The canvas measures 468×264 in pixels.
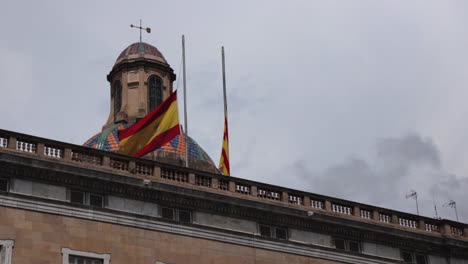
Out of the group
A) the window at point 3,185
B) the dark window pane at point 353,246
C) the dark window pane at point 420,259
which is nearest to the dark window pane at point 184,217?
the window at point 3,185

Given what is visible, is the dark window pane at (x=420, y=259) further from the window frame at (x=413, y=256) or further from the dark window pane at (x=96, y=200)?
the dark window pane at (x=96, y=200)

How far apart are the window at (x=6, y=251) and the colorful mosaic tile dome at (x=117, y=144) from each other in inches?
1057

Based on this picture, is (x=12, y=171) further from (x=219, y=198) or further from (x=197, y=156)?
(x=197, y=156)

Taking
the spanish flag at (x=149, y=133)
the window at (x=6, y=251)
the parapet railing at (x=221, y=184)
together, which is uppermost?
the spanish flag at (x=149, y=133)

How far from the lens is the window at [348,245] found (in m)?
47.6

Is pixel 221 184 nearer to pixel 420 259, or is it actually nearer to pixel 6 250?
pixel 6 250

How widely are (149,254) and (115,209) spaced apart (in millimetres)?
2111

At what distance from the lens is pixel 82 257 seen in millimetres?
40781

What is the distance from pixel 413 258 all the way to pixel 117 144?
23.9 metres

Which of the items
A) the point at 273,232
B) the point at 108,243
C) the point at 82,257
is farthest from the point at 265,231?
the point at 82,257

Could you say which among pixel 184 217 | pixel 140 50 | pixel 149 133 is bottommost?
pixel 184 217

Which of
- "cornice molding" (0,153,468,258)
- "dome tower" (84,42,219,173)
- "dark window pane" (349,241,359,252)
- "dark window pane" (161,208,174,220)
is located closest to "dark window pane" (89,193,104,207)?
"cornice molding" (0,153,468,258)

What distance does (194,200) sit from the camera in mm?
44062

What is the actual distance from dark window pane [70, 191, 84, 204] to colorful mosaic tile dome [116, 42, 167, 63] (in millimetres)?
33491
